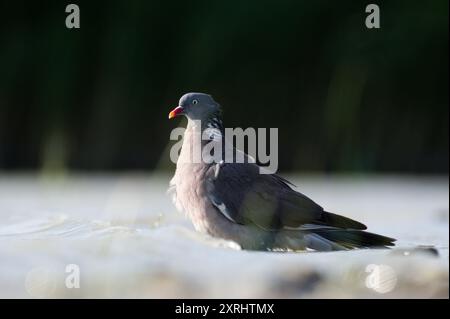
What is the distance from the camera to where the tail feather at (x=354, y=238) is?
4172 millimetres

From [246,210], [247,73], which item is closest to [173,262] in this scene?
[246,210]

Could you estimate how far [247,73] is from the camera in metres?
9.36

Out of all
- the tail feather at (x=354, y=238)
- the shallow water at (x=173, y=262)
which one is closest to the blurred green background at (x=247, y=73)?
the shallow water at (x=173, y=262)

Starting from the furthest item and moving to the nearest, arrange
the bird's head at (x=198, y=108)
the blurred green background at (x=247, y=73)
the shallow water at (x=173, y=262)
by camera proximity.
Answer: the blurred green background at (x=247, y=73), the bird's head at (x=198, y=108), the shallow water at (x=173, y=262)

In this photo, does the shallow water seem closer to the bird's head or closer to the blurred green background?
the bird's head

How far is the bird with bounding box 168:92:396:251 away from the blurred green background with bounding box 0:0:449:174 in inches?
173

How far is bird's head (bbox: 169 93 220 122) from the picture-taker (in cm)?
485

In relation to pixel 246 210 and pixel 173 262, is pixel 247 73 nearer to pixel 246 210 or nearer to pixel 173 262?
pixel 246 210

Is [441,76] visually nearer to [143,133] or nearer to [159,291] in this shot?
[143,133]

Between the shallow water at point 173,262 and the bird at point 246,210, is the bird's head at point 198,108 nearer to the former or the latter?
the bird at point 246,210

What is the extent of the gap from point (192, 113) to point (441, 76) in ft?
17.2

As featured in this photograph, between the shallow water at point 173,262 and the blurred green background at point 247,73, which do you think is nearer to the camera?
the shallow water at point 173,262

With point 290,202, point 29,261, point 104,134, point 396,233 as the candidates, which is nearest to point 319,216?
point 290,202

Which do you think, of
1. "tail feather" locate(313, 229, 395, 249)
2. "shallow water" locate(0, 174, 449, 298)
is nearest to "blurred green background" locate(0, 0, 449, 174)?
"shallow water" locate(0, 174, 449, 298)
